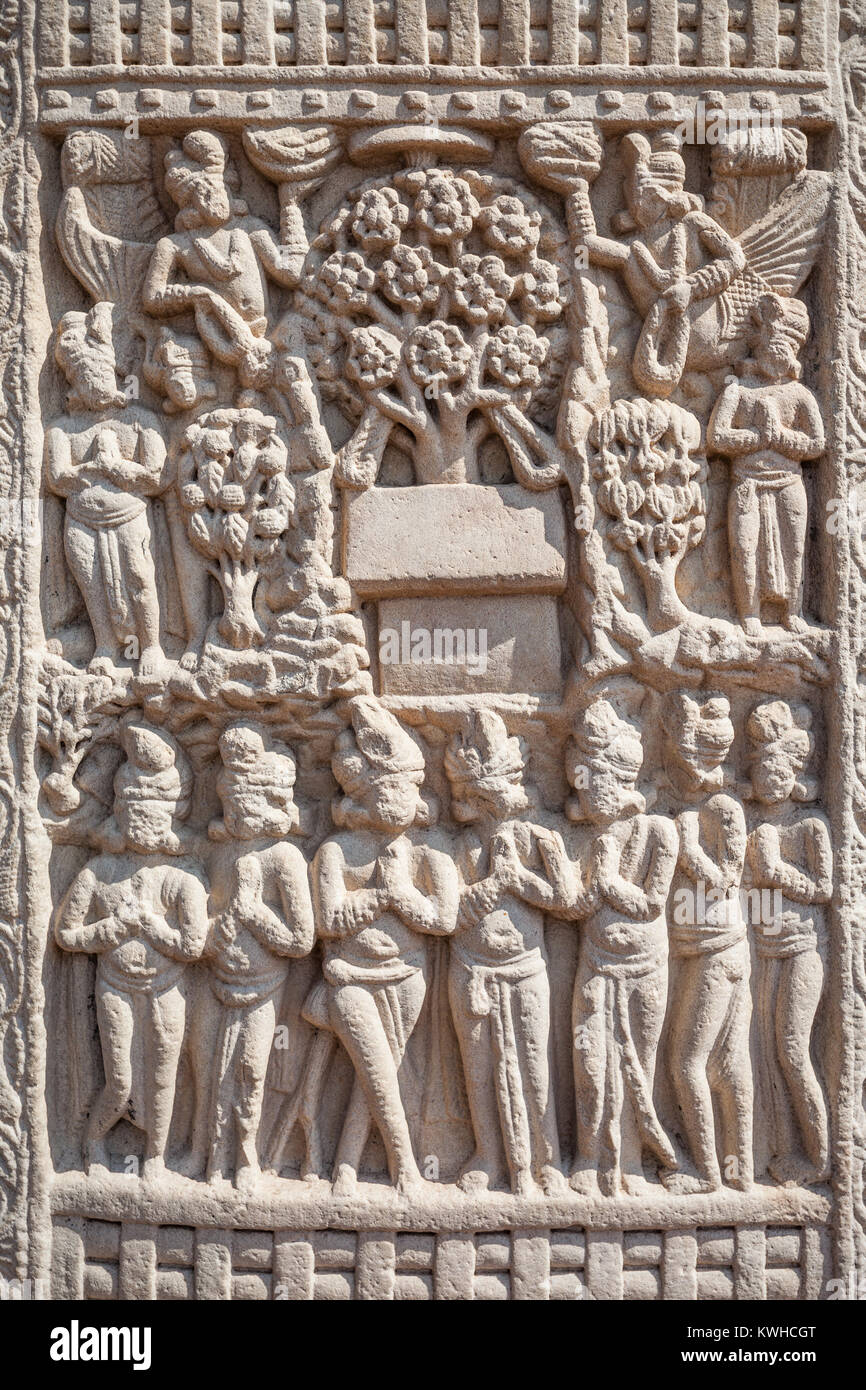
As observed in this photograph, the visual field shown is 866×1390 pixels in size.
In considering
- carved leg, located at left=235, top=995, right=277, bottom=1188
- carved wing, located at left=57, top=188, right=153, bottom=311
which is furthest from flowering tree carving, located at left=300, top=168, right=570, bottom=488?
carved leg, located at left=235, top=995, right=277, bottom=1188

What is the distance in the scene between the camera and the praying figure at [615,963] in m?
4.41

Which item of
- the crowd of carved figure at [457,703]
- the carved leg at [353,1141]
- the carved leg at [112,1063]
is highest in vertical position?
the crowd of carved figure at [457,703]

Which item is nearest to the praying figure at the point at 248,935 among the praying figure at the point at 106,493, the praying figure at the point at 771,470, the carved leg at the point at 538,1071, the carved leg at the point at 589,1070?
the praying figure at the point at 106,493

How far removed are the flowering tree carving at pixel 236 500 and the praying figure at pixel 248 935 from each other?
38cm

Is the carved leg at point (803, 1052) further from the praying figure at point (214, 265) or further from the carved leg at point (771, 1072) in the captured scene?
the praying figure at point (214, 265)

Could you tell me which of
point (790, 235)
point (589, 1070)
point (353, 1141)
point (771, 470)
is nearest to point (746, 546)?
point (771, 470)

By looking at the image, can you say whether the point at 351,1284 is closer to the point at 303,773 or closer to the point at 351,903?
the point at 351,903

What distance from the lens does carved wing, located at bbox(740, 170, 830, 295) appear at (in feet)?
14.8

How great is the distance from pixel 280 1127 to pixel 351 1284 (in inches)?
21.2

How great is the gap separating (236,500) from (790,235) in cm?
198

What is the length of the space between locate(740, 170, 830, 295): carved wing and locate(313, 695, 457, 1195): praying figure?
6.23ft

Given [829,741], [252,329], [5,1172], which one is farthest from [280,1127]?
[252,329]

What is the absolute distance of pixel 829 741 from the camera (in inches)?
179

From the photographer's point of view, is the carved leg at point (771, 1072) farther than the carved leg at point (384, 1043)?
Yes
